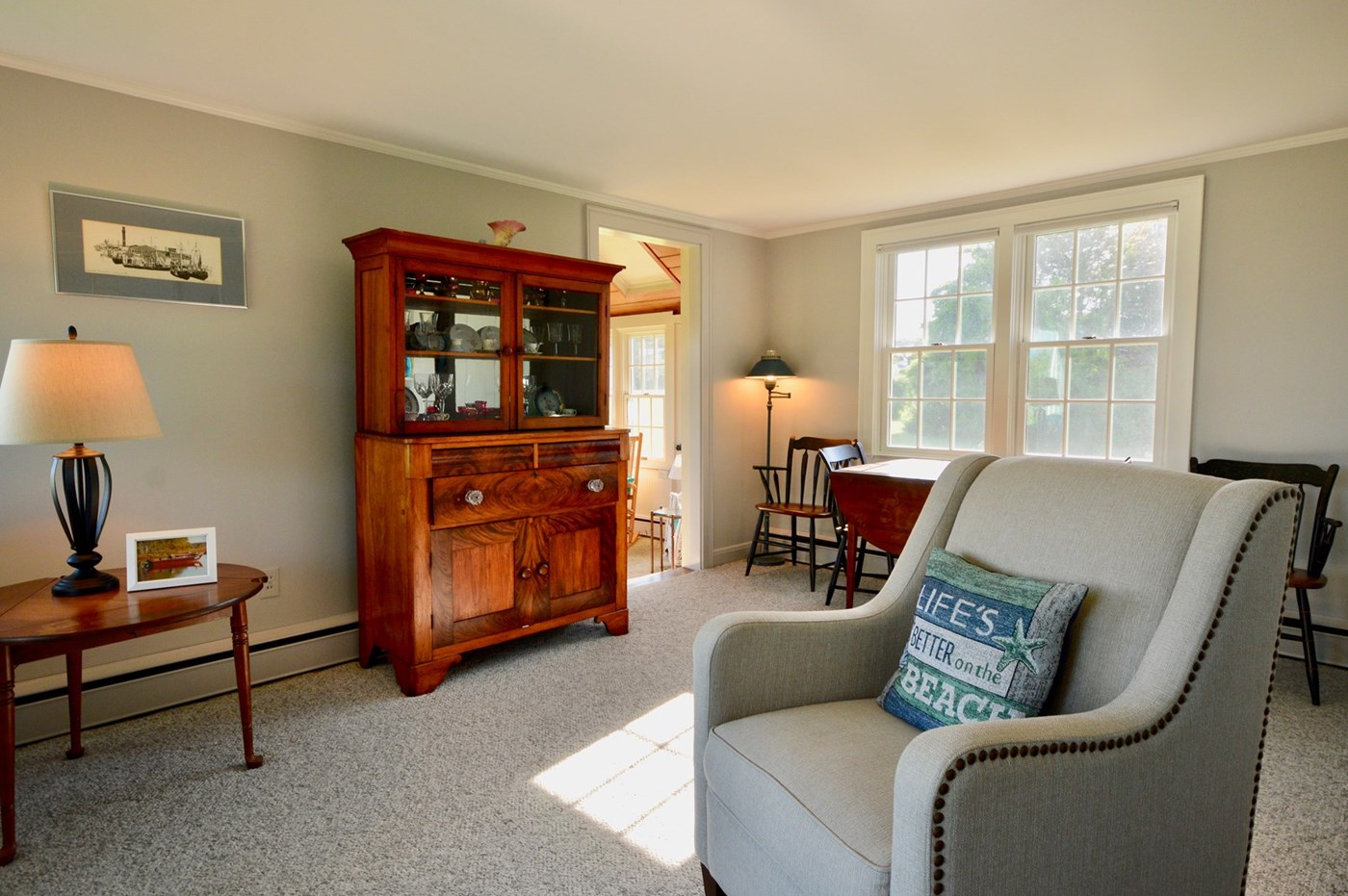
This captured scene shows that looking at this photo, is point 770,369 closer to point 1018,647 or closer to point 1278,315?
point 1278,315

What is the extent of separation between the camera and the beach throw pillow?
131cm

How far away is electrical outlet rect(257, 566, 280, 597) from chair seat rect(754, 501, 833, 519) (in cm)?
268

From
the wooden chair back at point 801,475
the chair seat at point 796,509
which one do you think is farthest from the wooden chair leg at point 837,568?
the wooden chair back at point 801,475

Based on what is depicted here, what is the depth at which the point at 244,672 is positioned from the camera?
2209 mm

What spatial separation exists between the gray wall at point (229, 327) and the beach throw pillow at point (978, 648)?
99.6 inches

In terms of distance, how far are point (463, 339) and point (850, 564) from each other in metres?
2.20

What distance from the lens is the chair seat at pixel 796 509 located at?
168 inches

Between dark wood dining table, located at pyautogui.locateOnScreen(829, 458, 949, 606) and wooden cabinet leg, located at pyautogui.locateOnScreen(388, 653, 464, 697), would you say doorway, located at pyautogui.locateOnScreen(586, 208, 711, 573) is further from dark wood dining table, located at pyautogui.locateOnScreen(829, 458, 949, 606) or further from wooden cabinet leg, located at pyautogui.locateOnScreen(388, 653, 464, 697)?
wooden cabinet leg, located at pyautogui.locateOnScreen(388, 653, 464, 697)

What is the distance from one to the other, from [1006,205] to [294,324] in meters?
3.66

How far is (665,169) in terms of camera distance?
3553 millimetres

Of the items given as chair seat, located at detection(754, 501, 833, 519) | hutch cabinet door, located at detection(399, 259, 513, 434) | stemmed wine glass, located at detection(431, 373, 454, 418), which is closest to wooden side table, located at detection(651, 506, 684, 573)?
chair seat, located at detection(754, 501, 833, 519)

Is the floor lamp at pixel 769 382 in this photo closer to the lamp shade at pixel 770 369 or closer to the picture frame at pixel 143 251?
the lamp shade at pixel 770 369

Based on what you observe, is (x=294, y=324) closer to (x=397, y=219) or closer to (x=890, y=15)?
(x=397, y=219)

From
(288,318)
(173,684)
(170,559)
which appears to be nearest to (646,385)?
(288,318)
